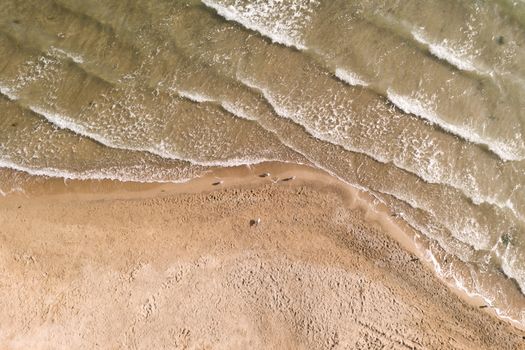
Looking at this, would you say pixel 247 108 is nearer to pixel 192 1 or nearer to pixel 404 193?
pixel 192 1

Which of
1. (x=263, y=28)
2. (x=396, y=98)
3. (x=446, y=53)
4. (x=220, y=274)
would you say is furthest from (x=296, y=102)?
(x=220, y=274)

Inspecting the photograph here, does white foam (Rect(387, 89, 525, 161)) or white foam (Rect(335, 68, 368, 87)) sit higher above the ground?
white foam (Rect(335, 68, 368, 87))

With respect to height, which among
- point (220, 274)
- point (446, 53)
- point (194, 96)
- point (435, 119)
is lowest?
point (220, 274)

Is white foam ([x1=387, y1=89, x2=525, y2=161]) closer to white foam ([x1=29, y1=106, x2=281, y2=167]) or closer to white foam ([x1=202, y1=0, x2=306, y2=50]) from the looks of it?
white foam ([x1=202, y1=0, x2=306, y2=50])

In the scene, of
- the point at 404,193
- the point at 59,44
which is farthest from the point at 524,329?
the point at 59,44

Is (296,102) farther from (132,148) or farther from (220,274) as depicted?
(220,274)

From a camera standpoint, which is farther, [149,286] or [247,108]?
[247,108]

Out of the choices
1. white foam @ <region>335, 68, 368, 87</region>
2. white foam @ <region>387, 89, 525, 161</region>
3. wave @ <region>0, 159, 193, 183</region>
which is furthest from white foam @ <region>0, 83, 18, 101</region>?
white foam @ <region>387, 89, 525, 161</region>
